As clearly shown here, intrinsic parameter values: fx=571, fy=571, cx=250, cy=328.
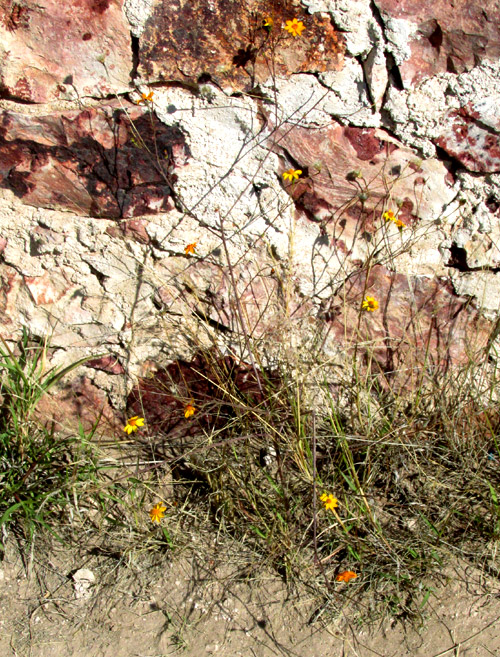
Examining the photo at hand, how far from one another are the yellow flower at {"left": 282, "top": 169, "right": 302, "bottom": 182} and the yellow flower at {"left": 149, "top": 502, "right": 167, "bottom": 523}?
122cm

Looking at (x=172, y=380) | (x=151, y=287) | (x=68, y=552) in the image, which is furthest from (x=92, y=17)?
(x=68, y=552)

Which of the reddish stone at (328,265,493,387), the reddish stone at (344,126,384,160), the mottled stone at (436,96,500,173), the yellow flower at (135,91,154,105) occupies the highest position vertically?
the mottled stone at (436,96,500,173)

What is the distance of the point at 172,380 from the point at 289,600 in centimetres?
89

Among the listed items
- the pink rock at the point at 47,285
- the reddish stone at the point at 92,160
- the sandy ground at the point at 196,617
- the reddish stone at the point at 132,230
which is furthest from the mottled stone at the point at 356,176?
the sandy ground at the point at 196,617

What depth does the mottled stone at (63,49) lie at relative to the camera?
193 centimetres

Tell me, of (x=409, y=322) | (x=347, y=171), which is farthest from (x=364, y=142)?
(x=409, y=322)

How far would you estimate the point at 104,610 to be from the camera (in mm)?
1850

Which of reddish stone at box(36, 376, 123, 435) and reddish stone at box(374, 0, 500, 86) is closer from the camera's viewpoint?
reddish stone at box(374, 0, 500, 86)

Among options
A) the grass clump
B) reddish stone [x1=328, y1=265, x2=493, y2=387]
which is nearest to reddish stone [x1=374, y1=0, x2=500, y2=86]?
reddish stone [x1=328, y1=265, x2=493, y2=387]

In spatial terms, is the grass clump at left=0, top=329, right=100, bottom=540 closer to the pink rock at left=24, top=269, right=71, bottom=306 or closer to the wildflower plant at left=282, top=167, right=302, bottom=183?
the pink rock at left=24, top=269, right=71, bottom=306

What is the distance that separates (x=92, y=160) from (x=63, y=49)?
0.37m

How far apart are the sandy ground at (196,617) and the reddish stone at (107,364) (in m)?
0.68

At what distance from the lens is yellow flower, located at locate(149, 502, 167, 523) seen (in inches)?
73.6

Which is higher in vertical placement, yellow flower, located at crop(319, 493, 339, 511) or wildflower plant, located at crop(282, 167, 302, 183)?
wildflower plant, located at crop(282, 167, 302, 183)
